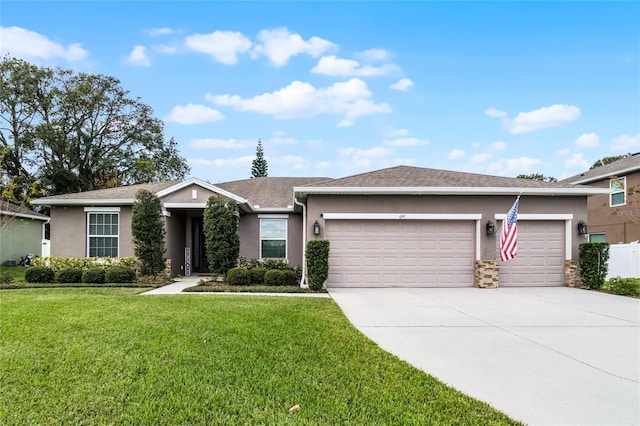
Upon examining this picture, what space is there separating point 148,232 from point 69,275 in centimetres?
271

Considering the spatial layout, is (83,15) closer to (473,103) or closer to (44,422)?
(44,422)

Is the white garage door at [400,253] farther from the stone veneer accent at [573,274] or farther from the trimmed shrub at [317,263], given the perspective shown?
the stone veneer accent at [573,274]

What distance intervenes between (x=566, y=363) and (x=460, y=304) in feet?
13.1

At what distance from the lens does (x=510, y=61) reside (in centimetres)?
1348

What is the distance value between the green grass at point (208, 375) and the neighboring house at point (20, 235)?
47.7 feet

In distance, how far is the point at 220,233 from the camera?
12.3 metres

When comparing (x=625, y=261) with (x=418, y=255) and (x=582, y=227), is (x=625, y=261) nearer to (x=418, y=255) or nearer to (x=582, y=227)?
(x=582, y=227)

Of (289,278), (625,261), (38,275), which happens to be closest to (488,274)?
(289,278)

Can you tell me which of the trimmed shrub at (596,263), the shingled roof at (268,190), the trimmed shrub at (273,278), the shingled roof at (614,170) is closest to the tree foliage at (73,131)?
the shingled roof at (268,190)

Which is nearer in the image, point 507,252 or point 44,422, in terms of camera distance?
point 44,422

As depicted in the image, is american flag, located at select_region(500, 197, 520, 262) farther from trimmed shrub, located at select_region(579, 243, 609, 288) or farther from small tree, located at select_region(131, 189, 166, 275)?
small tree, located at select_region(131, 189, 166, 275)

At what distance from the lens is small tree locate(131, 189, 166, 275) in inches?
480

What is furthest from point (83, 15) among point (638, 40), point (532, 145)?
point (532, 145)

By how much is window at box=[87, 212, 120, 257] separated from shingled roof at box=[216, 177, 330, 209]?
5.04m
